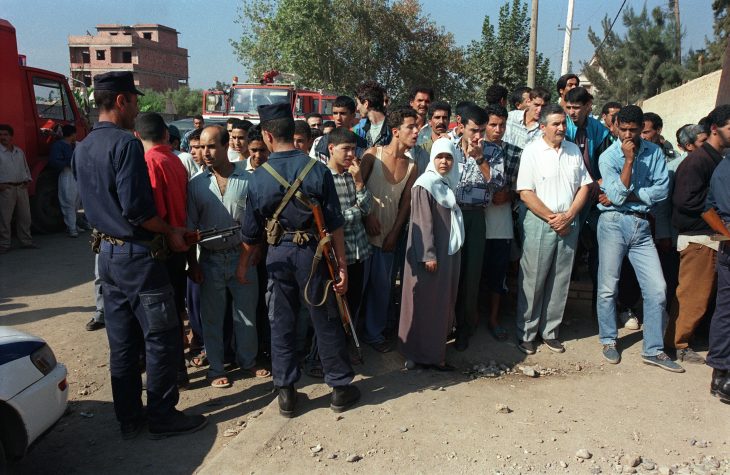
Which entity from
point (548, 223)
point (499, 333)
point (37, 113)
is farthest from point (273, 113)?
point (37, 113)

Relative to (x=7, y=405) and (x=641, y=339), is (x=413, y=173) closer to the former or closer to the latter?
(x=641, y=339)

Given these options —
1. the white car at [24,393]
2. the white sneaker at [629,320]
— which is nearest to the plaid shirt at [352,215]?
the white car at [24,393]

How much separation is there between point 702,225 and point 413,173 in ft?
7.22

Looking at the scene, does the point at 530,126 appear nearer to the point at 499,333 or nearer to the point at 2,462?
the point at 499,333

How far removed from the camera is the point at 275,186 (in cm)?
321

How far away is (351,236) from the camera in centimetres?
393

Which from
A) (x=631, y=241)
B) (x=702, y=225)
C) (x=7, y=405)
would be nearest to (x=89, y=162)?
(x=7, y=405)

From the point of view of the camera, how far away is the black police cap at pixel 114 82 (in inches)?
121

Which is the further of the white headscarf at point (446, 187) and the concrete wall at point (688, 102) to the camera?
the concrete wall at point (688, 102)

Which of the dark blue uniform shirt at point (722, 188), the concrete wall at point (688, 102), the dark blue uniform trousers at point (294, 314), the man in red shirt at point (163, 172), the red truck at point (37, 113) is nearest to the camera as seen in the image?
the dark blue uniform trousers at point (294, 314)

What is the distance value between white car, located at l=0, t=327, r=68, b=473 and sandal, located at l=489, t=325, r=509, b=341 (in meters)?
3.24

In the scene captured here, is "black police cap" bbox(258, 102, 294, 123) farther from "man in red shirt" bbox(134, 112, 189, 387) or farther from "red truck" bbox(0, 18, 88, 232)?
"red truck" bbox(0, 18, 88, 232)

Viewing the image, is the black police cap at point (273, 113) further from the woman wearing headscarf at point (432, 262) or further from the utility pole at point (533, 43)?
the utility pole at point (533, 43)

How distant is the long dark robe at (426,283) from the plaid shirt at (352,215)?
35 cm
